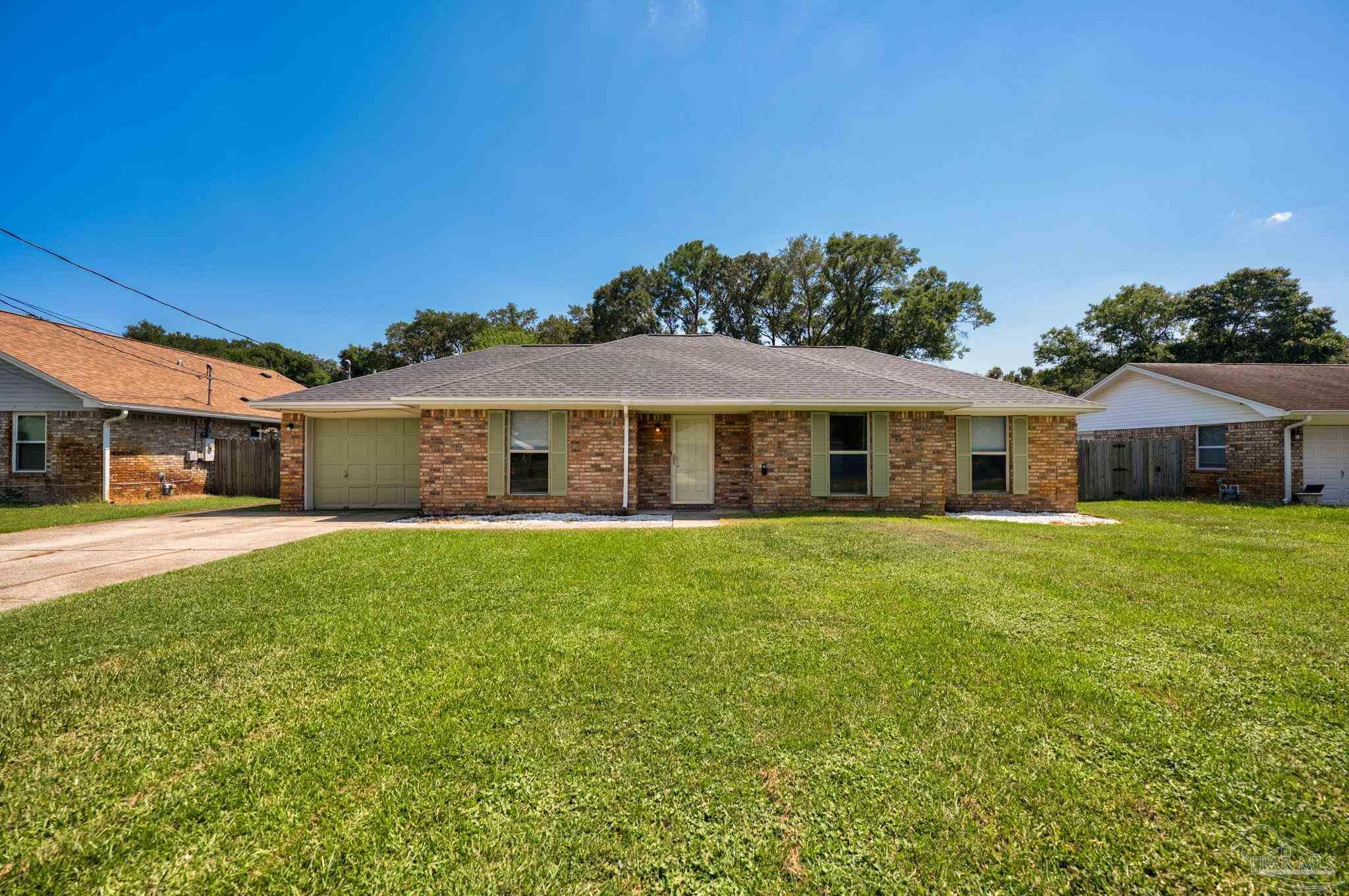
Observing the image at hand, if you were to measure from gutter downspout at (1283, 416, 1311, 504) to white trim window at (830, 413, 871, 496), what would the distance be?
1146 centimetres

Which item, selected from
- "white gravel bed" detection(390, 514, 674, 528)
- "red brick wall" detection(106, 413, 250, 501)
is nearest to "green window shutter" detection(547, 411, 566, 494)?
"white gravel bed" detection(390, 514, 674, 528)

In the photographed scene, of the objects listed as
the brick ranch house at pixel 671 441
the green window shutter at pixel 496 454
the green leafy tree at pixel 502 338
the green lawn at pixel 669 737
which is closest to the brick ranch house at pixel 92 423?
the brick ranch house at pixel 671 441

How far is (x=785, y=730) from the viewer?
2455 mm

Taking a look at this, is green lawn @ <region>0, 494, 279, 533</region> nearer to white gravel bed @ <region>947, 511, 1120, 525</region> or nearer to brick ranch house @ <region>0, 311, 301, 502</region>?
brick ranch house @ <region>0, 311, 301, 502</region>

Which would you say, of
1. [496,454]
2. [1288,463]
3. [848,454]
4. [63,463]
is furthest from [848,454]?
[63,463]

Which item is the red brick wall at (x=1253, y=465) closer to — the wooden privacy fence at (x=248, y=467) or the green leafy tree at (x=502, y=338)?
the wooden privacy fence at (x=248, y=467)

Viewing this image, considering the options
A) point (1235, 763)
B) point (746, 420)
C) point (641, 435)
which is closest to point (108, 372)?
point (641, 435)

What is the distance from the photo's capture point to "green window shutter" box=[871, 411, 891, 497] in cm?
998

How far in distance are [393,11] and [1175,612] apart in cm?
1565

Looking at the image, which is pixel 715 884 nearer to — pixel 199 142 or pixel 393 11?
pixel 393 11

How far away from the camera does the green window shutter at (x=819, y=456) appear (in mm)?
9984

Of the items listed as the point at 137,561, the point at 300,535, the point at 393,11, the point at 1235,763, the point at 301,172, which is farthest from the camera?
the point at 301,172

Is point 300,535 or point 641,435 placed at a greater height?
point 641,435

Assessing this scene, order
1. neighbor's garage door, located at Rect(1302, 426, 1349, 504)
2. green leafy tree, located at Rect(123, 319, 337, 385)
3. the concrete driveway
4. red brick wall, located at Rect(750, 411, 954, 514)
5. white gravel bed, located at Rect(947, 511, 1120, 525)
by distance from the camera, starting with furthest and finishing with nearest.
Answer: green leafy tree, located at Rect(123, 319, 337, 385)
neighbor's garage door, located at Rect(1302, 426, 1349, 504)
red brick wall, located at Rect(750, 411, 954, 514)
white gravel bed, located at Rect(947, 511, 1120, 525)
the concrete driveway
